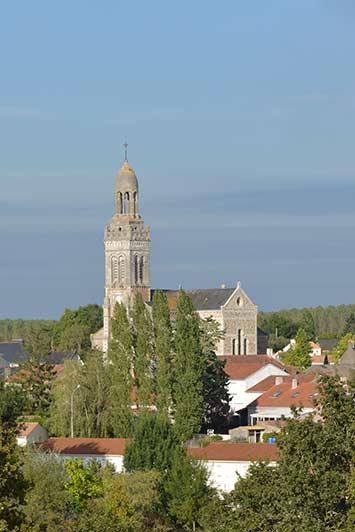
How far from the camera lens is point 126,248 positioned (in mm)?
125250

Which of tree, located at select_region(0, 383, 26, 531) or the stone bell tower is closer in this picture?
tree, located at select_region(0, 383, 26, 531)

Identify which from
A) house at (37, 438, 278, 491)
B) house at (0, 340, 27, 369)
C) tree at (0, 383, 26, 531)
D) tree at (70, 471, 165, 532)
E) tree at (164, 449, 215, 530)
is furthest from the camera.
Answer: house at (0, 340, 27, 369)

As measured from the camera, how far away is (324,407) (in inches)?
1283

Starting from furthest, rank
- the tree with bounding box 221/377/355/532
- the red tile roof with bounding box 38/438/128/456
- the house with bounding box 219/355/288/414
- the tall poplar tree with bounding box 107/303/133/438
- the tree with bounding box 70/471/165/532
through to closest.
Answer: the house with bounding box 219/355/288/414 → the tall poplar tree with bounding box 107/303/133/438 → the red tile roof with bounding box 38/438/128/456 → the tree with bounding box 70/471/165/532 → the tree with bounding box 221/377/355/532

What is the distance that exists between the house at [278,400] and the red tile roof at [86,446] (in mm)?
11861

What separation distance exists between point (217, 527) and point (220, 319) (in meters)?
78.9

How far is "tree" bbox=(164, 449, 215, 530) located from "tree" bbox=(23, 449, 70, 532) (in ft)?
13.5

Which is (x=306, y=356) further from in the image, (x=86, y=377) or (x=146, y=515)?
(x=146, y=515)

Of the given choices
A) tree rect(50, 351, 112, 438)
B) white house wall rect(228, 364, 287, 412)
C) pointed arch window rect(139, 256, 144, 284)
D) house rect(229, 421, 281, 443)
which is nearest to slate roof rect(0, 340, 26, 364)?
pointed arch window rect(139, 256, 144, 284)

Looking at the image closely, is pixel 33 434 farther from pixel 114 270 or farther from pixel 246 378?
pixel 114 270

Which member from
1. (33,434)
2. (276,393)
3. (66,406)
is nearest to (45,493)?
(33,434)

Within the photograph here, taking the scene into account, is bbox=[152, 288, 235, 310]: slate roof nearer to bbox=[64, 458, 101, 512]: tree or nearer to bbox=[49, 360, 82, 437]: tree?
bbox=[49, 360, 82, 437]: tree

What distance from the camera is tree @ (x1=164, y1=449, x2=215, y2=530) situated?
168ft

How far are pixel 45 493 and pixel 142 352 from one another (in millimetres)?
22153
